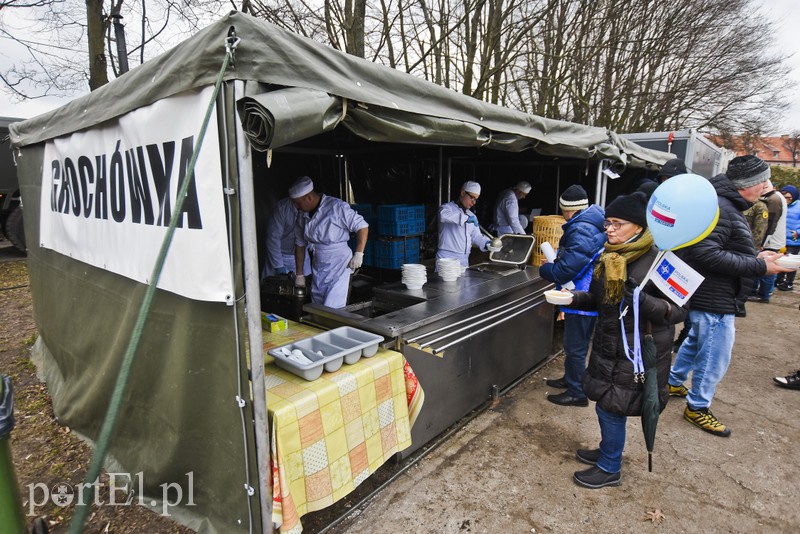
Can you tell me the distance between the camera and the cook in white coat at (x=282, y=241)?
4488mm

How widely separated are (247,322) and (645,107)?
683 inches

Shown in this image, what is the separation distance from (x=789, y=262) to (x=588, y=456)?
61.8 inches

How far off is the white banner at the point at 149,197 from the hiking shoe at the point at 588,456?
7.89 feet

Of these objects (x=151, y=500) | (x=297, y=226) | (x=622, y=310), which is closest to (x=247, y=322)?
(x=151, y=500)

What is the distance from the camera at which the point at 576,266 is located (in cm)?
304

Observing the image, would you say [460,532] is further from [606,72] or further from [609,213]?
[606,72]

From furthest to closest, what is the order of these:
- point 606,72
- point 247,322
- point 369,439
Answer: point 606,72, point 369,439, point 247,322

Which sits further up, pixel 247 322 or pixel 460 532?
pixel 247 322

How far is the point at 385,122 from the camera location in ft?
7.04

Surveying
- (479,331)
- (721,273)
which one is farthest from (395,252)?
(721,273)

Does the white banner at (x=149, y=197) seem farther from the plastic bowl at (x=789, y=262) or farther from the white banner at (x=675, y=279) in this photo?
the plastic bowl at (x=789, y=262)

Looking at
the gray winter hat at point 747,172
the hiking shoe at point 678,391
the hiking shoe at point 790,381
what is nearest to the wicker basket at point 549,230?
the hiking shoe at point 678,391

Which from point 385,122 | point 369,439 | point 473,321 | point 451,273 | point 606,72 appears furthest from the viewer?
point 606,72

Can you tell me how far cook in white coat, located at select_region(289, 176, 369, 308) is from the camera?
12.4 ft
